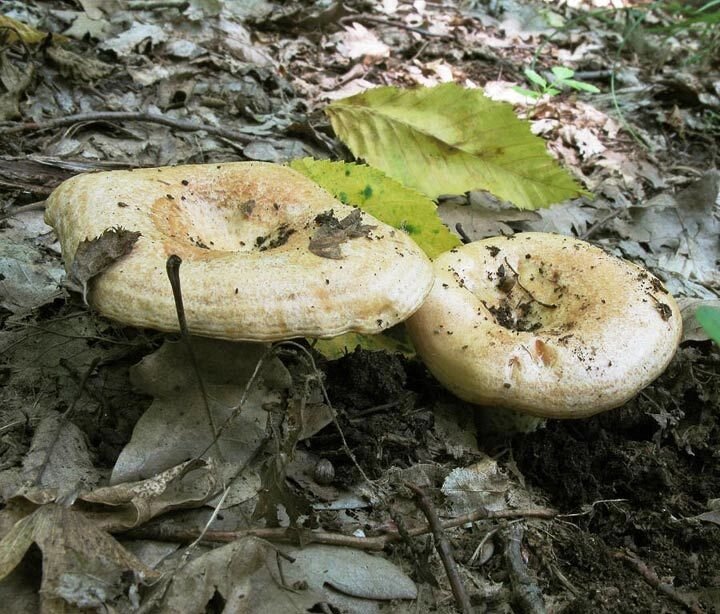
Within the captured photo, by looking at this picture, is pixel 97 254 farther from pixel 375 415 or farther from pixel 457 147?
pixel 457 147

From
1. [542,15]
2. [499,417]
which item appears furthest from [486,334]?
[542,15]

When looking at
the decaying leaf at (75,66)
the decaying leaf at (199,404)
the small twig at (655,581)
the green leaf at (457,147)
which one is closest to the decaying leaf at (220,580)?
the decaying leaf at (199,404)

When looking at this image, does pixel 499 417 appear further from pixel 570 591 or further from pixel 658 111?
pixel 658 111

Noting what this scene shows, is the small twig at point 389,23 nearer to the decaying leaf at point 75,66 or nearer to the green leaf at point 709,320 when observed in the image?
the decaying leaf at point 75,66

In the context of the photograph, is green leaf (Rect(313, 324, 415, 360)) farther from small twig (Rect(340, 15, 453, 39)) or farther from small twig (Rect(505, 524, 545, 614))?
small twig (Rect(340, 15, 453, 39))

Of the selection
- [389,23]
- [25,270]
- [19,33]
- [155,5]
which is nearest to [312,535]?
[25,270]

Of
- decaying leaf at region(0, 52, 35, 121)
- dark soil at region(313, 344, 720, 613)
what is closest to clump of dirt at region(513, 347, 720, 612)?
dark soil at region(313, 344, 720, 613)
